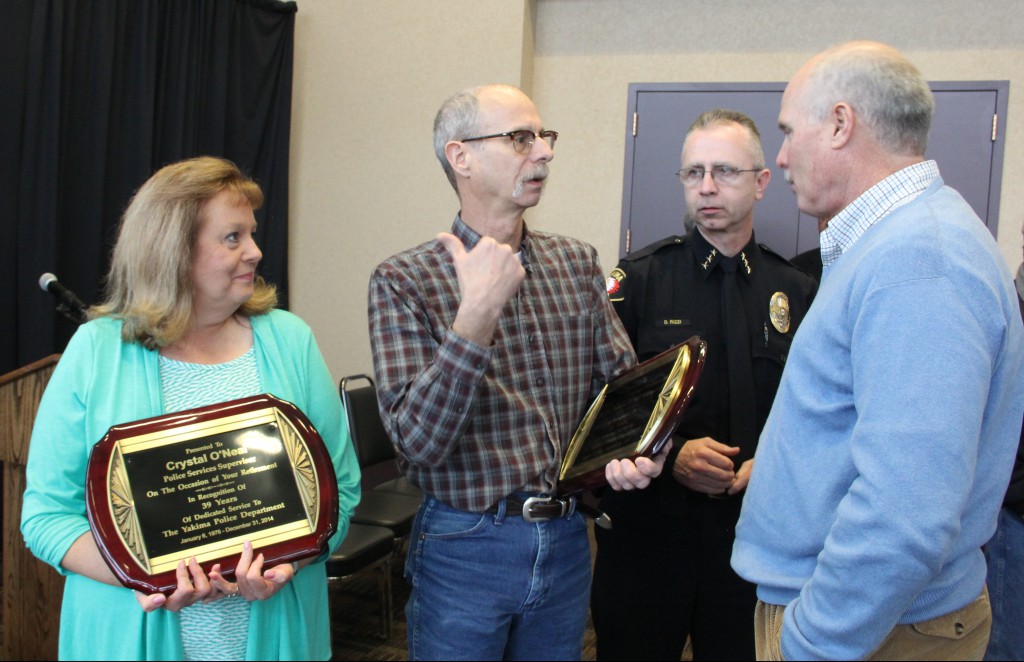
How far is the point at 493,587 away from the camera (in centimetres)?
167

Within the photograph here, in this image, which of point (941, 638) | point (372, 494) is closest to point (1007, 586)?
point (941, 638)

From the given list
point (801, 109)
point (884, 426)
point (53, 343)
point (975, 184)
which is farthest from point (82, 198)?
point (975, 184)

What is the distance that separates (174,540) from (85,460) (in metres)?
0.28

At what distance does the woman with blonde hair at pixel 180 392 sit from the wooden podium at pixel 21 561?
1296 mm

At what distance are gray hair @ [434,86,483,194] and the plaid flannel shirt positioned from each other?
179 millimetres

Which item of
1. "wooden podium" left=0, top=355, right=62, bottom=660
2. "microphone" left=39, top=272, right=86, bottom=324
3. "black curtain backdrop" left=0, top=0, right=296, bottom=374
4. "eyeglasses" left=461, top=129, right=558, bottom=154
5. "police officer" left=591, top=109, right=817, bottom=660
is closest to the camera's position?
"eyeglasses" left=461, top=129, right=558, bottom=154

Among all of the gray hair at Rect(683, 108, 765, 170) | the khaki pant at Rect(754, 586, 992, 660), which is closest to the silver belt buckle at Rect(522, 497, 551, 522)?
the khaki pant at Rect(754, 586, 992, 660)

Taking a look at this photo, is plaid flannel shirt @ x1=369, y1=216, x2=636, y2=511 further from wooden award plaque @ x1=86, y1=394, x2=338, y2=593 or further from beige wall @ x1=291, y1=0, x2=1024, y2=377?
beige wall @ x1=291, y1=0, x2=1024, y2=377

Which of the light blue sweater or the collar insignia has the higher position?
the collar insignia

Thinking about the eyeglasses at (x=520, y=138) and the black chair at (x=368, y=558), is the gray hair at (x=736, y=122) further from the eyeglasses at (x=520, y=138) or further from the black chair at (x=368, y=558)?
the black chair at (x=368, y=558)

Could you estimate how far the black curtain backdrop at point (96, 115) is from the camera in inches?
147

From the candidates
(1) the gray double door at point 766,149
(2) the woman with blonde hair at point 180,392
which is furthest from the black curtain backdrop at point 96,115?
(2) the woman with blonde hair at point 180,392

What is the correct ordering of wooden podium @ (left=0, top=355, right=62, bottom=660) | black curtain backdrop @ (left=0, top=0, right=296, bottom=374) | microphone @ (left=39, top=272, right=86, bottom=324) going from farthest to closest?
black curtain backdrop @ (left=0, top=0, right=296, bottom=374) < wooden podium @ (left=0, top=355, right=62, bottom=660) < microphone @ (left=39, top=272, right=86, bottom=324)

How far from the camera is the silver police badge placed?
222 centimetres
